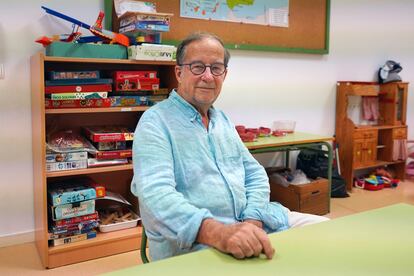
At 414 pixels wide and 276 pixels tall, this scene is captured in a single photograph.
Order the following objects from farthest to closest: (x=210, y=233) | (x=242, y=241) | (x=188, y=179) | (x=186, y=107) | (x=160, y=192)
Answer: (x=186, y=107), (x=188, y=179), (x=160, y=192), (x=210, y=233), (x=242, y=241)

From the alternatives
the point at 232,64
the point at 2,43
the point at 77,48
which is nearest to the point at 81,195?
the point at 77,48

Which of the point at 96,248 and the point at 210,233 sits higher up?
the point at 210,233

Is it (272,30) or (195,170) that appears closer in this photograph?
(195,170)

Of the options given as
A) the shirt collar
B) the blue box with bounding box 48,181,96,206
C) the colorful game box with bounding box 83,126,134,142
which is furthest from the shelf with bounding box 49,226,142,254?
the shirt collar

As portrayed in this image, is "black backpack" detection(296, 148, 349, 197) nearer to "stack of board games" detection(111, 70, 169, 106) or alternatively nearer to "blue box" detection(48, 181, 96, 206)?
"stack of board games" detection(111, 70, 169, 106)

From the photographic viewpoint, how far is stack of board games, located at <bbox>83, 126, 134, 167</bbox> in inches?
97.3

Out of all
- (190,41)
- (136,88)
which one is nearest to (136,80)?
(136,88)

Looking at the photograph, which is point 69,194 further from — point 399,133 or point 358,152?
point 399,133

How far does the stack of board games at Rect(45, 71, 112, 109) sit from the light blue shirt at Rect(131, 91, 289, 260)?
1.09 meters

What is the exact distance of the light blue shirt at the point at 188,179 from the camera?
1.20m

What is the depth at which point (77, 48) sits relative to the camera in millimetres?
2357

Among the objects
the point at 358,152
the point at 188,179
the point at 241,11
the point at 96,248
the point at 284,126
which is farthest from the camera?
the point at 358,152

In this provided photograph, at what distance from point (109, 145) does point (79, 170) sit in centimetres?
25

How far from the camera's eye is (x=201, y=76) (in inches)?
57.6
